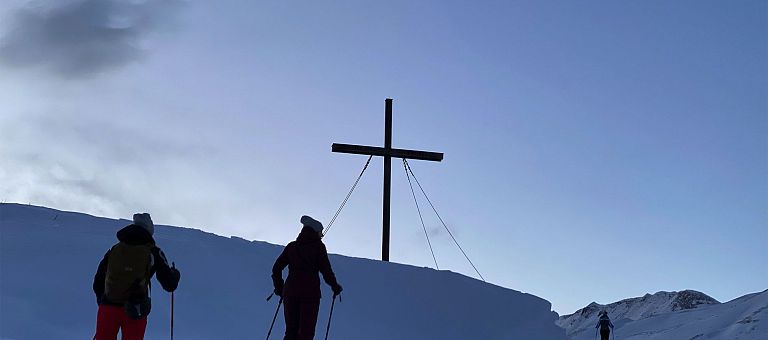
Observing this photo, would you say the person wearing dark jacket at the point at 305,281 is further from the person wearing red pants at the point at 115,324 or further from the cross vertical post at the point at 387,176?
the cross vertical post at the point at 387,176

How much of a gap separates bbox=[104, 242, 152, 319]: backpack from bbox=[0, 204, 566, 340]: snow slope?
434cm

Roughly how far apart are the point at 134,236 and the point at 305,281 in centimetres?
238

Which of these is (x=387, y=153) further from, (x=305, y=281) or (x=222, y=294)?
(x=305, y=281)

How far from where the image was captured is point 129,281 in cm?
710

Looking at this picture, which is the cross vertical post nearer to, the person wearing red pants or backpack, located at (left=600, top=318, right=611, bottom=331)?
backpack, located at (left=600, top=318, right=611, bottom=331)

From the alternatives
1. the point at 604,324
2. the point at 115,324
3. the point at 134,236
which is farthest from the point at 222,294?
the point at 604,324

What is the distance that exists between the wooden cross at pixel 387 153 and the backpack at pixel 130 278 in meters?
11.9

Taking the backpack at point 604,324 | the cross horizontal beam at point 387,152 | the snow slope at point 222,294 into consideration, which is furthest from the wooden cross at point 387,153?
the backpack at point 604,324

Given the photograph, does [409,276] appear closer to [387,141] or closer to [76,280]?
[387,141]

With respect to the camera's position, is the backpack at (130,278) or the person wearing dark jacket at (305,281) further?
the person wearing dark jacket at (305,281)

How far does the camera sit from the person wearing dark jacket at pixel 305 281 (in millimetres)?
9203

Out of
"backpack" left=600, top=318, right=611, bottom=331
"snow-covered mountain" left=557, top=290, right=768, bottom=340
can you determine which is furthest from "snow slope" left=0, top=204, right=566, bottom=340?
"snow-covered mountain" left=557, top=290, right=768, bottom=340

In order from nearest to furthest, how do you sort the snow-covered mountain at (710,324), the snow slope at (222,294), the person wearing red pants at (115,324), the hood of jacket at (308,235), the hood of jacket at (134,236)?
1. the person wearing red pants at (115,324)
2. the hood of jacket at (134,236)
3. the hood of jacket at (308,235)
4. the snow slope at (222,294)
5. the snow-covered mountain at (710,324)

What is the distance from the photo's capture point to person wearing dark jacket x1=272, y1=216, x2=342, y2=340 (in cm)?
920
